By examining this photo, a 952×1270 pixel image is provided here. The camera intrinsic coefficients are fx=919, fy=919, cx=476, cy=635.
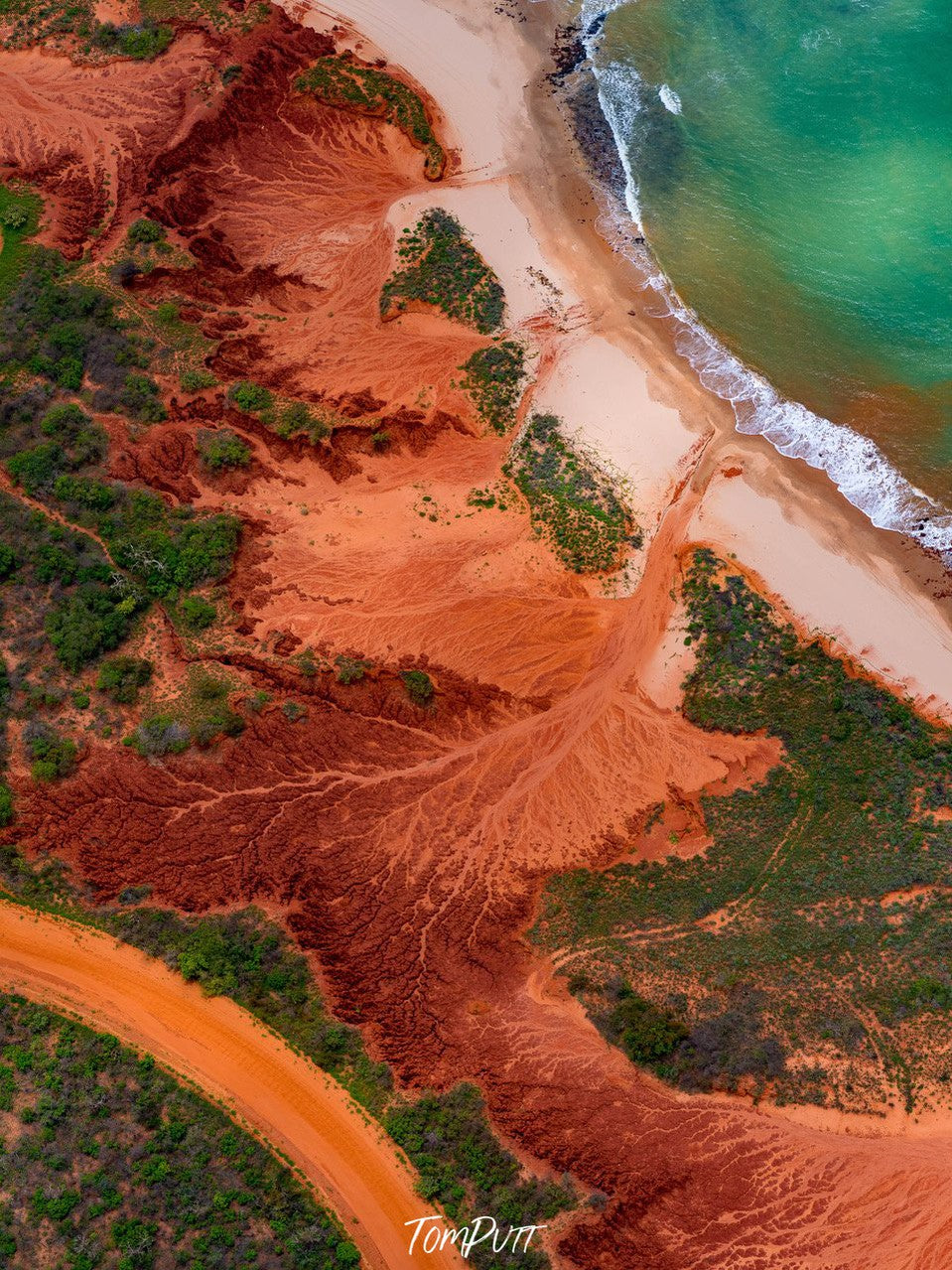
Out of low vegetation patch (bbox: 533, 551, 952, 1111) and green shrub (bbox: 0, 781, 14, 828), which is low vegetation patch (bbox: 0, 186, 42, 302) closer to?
green shrub (bbox: 0, 781, 14, 828)

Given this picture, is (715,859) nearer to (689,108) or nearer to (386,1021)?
(386,1021)

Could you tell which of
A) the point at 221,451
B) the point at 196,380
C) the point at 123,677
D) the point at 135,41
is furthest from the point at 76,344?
the point at 135,41

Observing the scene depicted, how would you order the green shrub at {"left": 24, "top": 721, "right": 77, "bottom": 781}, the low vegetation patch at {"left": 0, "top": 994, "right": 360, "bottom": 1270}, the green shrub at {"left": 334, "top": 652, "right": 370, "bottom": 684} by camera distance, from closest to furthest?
the low vegetation patch at {"left": 0, "top": 994, "right": 360, "bottom": 1270}, the green shrub at {"left": 24, "top": 721, "right": 77, "bottom": 781}, the green shrub at {"left": 334, "top": 652, "right": 370, "bottom": 684}

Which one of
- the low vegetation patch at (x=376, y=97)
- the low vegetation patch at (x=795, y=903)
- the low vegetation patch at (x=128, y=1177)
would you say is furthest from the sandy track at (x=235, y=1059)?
the low vegetation patch at (x=376, y=97)

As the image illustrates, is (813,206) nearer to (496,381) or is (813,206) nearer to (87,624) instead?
(496,381)

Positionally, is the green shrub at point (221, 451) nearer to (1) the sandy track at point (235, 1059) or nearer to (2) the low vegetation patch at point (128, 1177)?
(1) the sandy track at point (235, 1059)

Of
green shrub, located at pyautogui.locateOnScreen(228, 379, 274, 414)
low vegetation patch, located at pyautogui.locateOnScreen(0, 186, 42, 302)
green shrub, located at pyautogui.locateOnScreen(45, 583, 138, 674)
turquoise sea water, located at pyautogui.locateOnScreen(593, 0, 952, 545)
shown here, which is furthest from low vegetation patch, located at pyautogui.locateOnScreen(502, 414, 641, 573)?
low vegetation patch, located at pyautogui.locateOnScreen(0, 186, 42, 302)
